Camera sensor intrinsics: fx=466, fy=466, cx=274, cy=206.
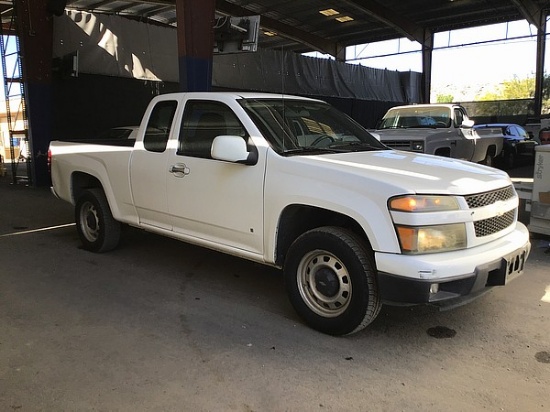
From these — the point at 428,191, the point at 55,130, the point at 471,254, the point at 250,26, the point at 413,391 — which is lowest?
the point at 413,391

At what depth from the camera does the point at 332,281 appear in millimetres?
3662

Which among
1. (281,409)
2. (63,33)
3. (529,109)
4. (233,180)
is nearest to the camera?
(281,409)

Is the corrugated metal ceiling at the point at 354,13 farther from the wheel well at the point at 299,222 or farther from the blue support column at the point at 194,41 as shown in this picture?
the wheel well at the point at 299,222

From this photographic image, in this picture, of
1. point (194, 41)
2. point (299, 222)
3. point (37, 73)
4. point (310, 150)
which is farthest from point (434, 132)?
point (37, 73)

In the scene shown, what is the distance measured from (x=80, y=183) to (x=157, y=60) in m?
10.4

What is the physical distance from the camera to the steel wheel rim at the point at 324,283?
362 centimetres

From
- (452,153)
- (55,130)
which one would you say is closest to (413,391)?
(452,153)

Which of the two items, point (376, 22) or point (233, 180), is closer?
point (233, 180)

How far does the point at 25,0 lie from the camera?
39.6 feet

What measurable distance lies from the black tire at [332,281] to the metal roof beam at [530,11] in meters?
23.2

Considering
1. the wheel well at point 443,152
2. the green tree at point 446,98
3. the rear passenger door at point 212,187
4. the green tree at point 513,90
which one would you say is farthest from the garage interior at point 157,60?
the green tree at point 446,98

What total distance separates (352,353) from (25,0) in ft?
42.1

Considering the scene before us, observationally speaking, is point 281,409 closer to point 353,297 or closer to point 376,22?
point 353,297

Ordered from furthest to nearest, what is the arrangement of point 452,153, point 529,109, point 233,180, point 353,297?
point 529,109, point 452,153, point 233,180, point 353,297
